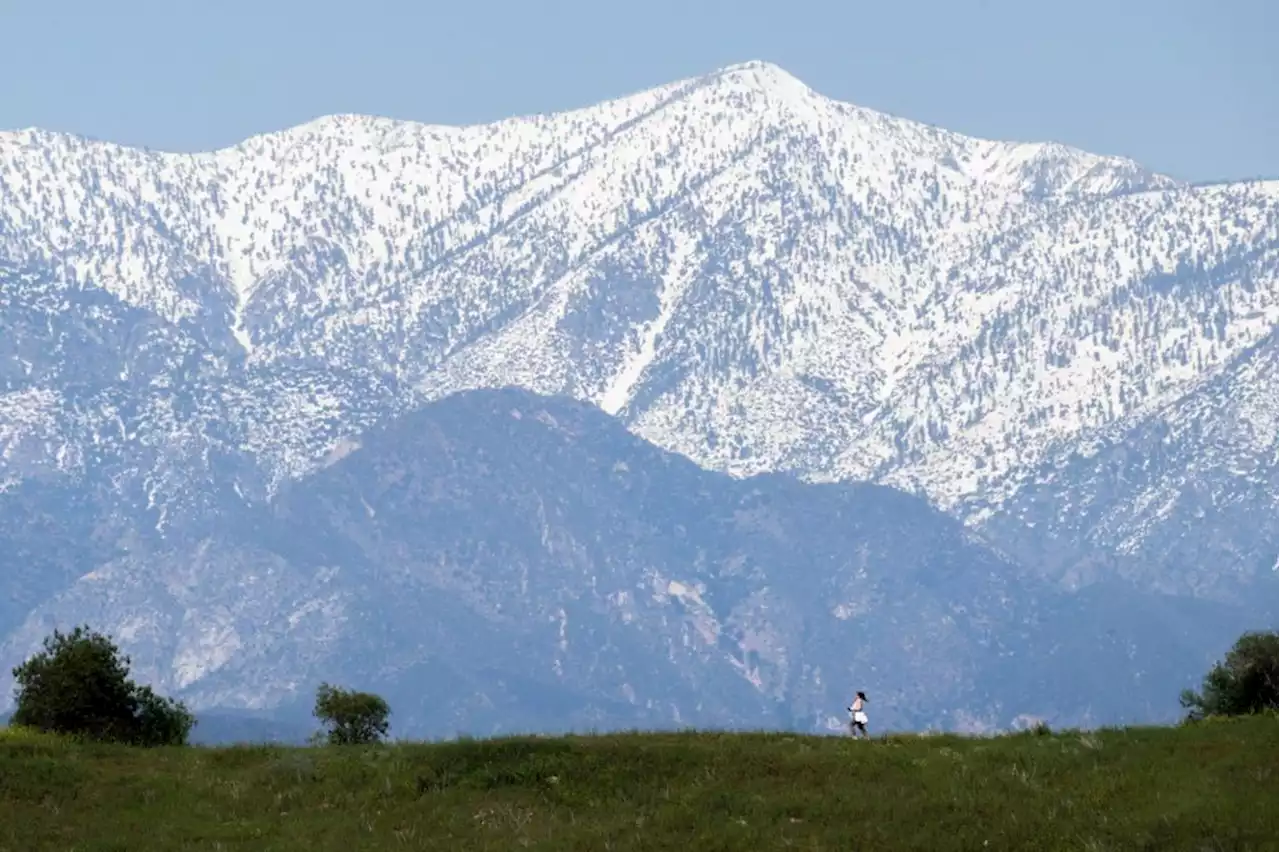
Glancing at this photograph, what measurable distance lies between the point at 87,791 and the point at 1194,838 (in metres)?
28.0

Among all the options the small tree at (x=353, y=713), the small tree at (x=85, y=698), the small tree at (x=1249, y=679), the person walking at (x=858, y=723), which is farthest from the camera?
the small tree at (x=353, y=713)

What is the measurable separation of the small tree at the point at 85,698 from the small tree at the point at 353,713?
656 inches

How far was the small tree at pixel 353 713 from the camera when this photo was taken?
347 ft

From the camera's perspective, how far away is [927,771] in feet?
217

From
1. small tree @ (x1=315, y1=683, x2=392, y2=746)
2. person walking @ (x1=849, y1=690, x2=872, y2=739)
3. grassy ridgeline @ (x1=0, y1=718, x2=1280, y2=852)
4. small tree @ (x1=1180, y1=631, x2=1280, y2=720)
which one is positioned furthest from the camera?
small tree @ (x1=315, y1=683, x2=392, y2=746)

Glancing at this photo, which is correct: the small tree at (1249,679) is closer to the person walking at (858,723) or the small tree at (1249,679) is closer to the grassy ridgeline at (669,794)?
the person walking at (858,723)

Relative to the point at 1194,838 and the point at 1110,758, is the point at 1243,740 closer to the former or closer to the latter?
the point at 1110,758

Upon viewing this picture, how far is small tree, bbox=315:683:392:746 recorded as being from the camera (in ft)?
347

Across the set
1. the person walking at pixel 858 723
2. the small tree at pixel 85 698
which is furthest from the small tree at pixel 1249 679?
the small tree at pixel 85 698

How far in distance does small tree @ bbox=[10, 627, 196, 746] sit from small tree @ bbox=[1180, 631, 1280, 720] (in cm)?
3625

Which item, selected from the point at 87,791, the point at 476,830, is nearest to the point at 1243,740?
the point at 476,830

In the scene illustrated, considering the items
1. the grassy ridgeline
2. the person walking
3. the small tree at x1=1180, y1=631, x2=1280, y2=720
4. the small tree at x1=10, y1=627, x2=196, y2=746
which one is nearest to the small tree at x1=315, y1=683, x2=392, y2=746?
the small tree at x1=10, y1=627, x2=196, y2=746

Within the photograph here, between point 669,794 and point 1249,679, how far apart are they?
36007mm

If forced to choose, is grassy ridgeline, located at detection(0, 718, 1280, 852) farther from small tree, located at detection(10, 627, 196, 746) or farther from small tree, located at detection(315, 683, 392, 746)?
small tree, located at detection(315, 683, 392, 746)
